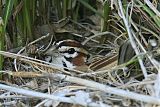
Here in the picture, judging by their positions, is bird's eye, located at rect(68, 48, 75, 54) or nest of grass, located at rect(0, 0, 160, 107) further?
bird's eye, located at rect(68, 48, 75, 54)

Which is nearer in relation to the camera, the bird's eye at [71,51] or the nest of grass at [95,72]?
the nest of grass at [95,72]

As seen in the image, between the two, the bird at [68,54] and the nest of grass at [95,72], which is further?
the bird at [68,54]

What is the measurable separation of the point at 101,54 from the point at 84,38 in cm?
12

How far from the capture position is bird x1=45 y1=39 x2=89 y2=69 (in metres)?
1.38

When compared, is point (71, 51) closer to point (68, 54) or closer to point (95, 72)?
point (68, 54)

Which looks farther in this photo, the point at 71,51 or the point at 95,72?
the point at 71,51

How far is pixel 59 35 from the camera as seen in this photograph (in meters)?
1.55

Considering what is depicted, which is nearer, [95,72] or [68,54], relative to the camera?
[95,72]

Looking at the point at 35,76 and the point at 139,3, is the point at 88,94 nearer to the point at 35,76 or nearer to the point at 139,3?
the point at 35,76

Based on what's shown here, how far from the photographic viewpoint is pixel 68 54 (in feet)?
4.55

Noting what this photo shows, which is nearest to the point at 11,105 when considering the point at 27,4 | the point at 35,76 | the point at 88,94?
the point at 35,76

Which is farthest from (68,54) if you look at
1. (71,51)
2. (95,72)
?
(95,72)

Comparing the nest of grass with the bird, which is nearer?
the nest of grass

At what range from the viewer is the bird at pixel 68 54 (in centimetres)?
138
